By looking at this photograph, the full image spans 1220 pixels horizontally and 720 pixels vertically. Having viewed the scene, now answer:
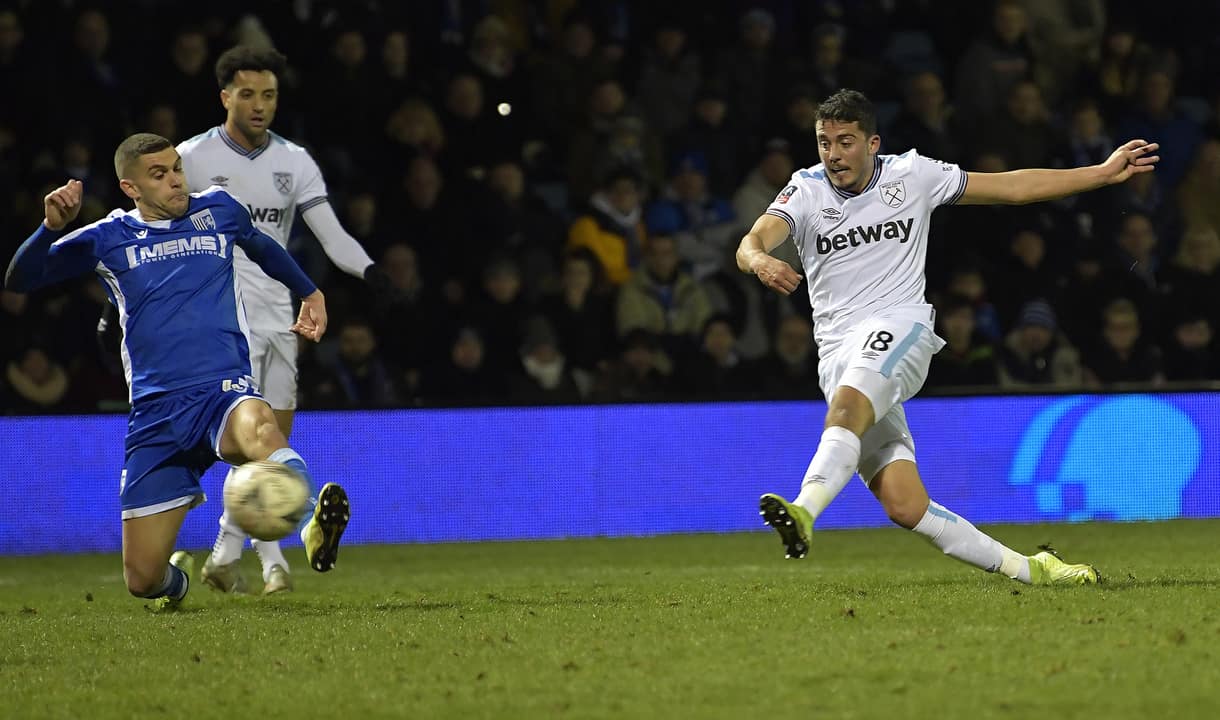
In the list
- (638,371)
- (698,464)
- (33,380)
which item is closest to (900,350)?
(698,464)

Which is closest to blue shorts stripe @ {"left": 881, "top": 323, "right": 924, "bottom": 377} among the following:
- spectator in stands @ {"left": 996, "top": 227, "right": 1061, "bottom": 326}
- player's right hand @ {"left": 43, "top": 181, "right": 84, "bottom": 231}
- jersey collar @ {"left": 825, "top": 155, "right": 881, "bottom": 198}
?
jersey collar @ {"left": 825, "top": 155, "right": 881, "bottom": 198}

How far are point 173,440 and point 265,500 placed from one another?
0.87 meters

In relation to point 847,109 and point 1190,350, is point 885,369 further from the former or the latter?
point 1190,350

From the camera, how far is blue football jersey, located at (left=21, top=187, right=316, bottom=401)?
264 inches

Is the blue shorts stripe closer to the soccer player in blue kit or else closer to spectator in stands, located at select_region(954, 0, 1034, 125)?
the soccer player in blue kit

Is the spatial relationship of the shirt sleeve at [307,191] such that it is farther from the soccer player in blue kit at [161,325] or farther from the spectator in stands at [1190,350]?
the spectator in stands at [1190,350]

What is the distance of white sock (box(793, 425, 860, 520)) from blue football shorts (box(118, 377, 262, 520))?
210 cm

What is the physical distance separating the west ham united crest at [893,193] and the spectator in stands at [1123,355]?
5.71 meters

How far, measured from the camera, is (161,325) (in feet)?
22.0

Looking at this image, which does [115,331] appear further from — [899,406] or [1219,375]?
[1219,375]

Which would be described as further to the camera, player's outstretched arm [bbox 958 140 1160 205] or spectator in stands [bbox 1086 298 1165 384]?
spectator in stands [bbox 1086 298 1165 384]

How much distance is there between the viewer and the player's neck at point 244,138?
26.2 feet

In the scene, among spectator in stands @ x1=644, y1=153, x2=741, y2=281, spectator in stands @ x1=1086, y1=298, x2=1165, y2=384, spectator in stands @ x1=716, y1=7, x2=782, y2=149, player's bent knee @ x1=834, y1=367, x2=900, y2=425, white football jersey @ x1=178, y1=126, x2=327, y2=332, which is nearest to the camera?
player's bent knee @ x1=834, y1=367, x2=900, y2=425

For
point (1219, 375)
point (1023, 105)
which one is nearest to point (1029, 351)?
point (1219, 375)
